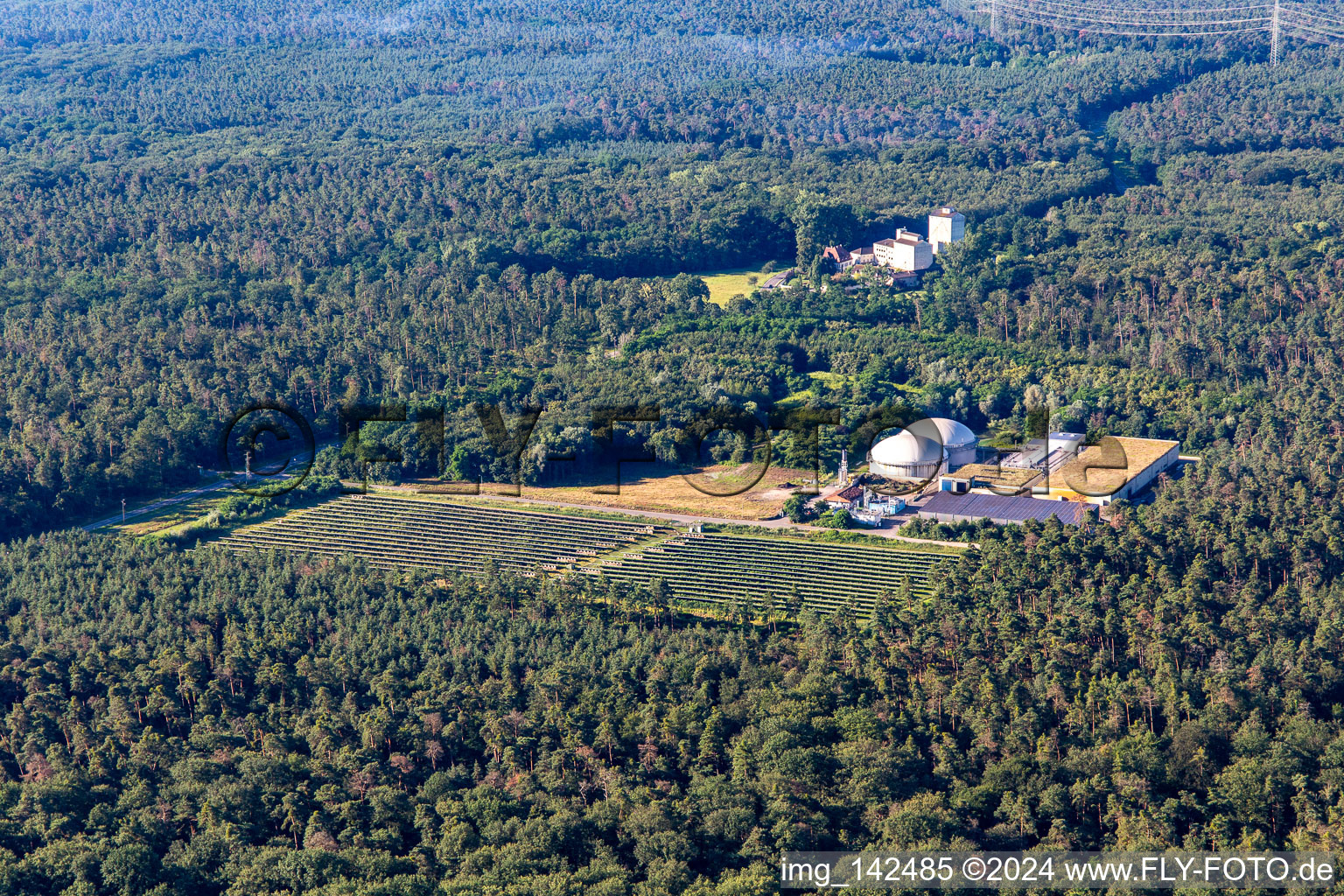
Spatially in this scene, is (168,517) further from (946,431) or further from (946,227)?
(946,227)

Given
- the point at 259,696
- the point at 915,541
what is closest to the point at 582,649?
the point at 259,696

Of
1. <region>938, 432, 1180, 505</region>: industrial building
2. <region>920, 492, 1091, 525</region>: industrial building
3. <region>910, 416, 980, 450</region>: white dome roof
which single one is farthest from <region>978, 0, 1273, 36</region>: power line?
<region>920, 492, 1091, 525</region>: industrial building

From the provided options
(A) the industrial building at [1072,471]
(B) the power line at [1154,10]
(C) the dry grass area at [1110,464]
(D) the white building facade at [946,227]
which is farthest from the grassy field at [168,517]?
(B) the power line at [1154,10]

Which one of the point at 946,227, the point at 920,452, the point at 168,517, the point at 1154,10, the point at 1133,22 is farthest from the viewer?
the point at 1154,10

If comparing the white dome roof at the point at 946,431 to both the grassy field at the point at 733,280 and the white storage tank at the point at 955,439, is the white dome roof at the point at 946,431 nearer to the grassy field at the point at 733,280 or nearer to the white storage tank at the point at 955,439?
the white storage tank at the point at 955,439

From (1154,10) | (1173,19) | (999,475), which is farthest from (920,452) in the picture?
(1154,10)

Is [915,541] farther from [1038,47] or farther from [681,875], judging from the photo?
[1038,47]
